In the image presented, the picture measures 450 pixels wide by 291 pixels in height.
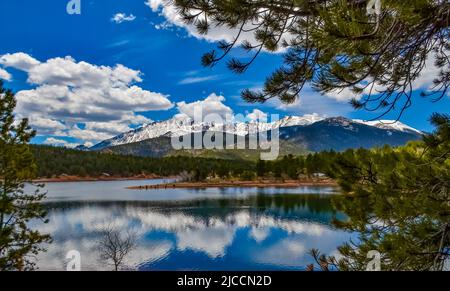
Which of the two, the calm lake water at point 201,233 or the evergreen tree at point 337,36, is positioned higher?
the evergreen tree at point 337,36

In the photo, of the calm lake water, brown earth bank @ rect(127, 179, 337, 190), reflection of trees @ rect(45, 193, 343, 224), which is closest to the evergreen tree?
the calm lake water

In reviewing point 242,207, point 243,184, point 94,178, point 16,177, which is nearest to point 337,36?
point 16,177

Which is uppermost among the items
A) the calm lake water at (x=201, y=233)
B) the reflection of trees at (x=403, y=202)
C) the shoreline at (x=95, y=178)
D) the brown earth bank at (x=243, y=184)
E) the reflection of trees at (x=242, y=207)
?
the reflection of trees at (x=403, y=202)

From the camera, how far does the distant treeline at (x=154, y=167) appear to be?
58.5 meters

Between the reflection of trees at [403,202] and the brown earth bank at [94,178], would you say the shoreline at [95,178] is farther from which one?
the reflection of trees at [403,202]

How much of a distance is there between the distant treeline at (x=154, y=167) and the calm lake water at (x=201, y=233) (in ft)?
65.1

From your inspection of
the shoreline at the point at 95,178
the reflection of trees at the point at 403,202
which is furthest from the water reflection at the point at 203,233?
the shoreline at the point at 95,178

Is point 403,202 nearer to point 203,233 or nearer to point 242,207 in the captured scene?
point 203,233

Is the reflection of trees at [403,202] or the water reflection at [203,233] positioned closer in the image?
the reflection of trees at [403,202]

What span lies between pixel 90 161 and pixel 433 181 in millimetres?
74289

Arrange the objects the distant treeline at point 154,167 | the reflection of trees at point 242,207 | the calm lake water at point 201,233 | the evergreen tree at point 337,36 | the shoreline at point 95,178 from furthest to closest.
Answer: the shoreline at point 95,178 → the distant treeline at point 154,167 → the reflection of trees at point 242,207 → the calm lake water at point 201,233 → the evergreen tree at point 337,36

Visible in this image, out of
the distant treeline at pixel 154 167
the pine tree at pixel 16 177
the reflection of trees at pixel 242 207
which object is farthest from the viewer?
the distant treeline at pixel 154 167

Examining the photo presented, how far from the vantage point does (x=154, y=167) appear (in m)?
84.1
